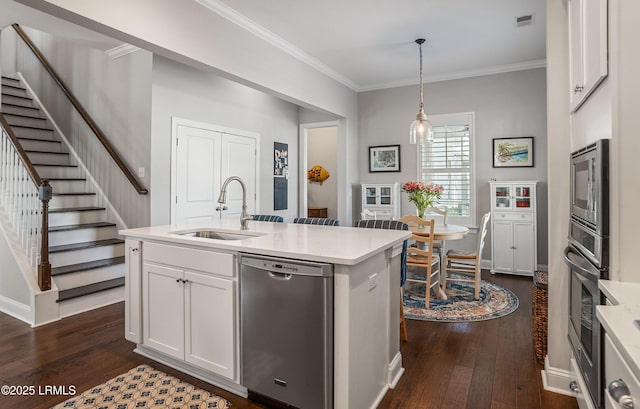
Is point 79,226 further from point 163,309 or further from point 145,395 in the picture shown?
point 145,395

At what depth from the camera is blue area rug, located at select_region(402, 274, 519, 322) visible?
134 inches

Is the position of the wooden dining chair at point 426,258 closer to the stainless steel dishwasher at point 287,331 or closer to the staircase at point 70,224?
the stainless steel dishwasher at point 287,331

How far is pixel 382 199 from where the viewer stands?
232 inches

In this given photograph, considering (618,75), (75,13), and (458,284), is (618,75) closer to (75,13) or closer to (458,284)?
(75,13)

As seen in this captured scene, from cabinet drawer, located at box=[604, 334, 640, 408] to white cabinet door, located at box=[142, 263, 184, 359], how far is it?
214cm

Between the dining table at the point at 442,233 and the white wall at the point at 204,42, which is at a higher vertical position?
the white wall at the point at 204,42

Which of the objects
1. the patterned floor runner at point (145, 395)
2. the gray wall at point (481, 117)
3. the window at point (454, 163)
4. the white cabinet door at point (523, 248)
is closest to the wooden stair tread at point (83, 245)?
the patterned floor runner at point (145, 395)

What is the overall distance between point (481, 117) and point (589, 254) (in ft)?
13.9

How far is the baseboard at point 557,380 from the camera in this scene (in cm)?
216

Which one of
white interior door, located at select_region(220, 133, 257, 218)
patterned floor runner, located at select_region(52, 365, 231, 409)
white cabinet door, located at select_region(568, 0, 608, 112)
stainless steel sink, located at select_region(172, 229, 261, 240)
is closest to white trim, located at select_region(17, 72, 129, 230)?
white interior door, located at select_region(220, 133, 257, 218)

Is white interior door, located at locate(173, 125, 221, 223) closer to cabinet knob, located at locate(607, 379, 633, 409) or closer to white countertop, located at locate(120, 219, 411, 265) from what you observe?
white countertop, located at locate(120, 219, 411, 265)

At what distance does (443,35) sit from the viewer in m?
4.13

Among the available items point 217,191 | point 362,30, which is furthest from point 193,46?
point 217,191

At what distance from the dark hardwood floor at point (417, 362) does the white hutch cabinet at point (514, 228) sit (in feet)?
5.37
